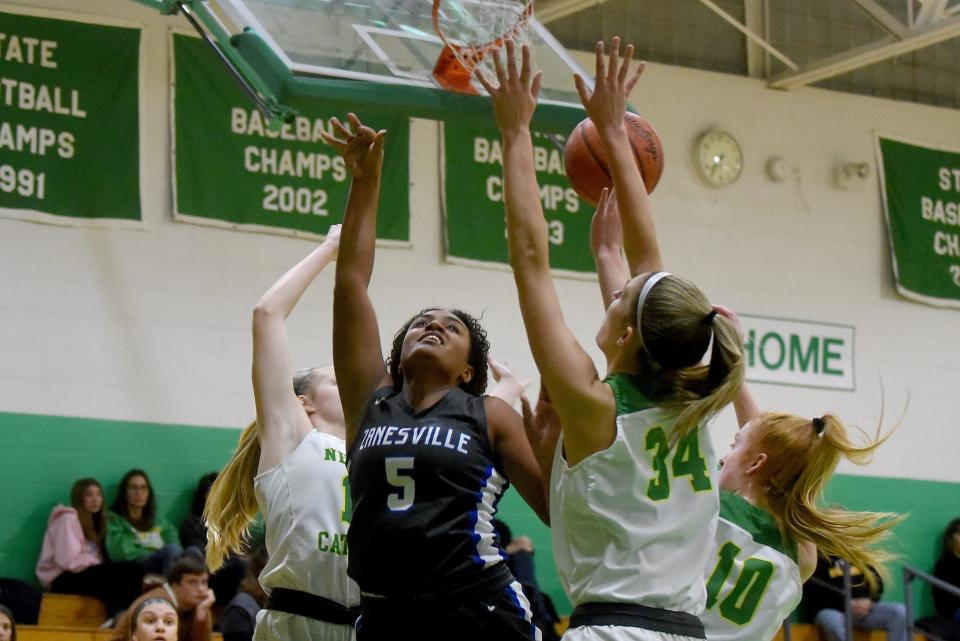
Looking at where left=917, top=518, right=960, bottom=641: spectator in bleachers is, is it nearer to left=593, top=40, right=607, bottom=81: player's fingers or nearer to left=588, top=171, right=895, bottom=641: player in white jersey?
left=588, top=171, right=895, bottom=641: player in white jersey

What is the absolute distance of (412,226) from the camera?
1013 cm

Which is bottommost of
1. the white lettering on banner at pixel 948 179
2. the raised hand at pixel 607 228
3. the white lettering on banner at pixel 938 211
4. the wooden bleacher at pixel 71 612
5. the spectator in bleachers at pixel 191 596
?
the wooden bleacher at pixel 71 612

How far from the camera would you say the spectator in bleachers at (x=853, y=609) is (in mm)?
9891

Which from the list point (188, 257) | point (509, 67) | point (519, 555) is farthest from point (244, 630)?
point (509, 67)

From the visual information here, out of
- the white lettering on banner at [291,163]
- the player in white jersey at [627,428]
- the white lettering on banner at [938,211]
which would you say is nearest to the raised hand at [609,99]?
the player in white jersey at [627,428]

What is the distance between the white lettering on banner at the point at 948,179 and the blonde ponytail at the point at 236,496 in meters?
9.08

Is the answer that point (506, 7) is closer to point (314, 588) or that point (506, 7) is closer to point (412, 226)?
point (314, 588)

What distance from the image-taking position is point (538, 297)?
9.60 ft

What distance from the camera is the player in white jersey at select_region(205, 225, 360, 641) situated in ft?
12.5

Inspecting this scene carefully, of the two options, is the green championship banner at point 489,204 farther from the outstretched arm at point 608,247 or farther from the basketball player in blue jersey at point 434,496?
the basketball player in blue jersey at point 434,496

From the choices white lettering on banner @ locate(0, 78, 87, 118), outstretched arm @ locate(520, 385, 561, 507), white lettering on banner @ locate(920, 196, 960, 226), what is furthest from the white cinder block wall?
outstretched arm @ locate(520, 385, 561, 507)

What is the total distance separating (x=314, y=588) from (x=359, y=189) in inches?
44.2

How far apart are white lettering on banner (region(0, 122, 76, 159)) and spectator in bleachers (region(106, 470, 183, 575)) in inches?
85.3

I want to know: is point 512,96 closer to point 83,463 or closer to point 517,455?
point 517,455
